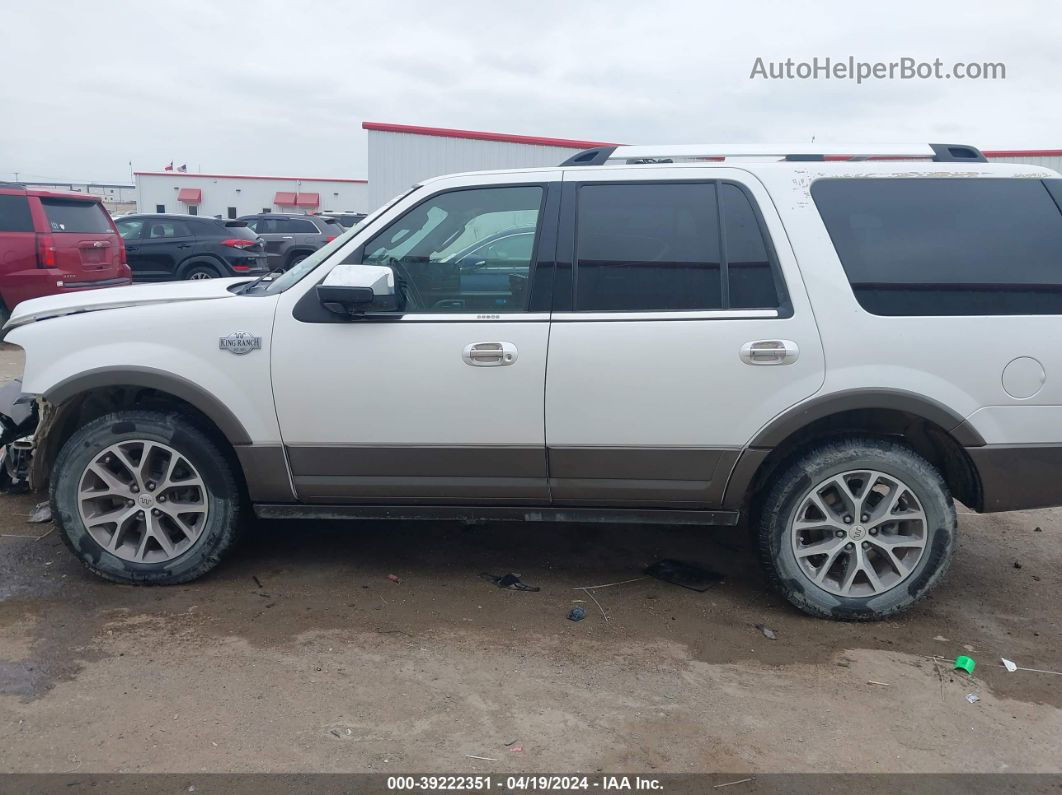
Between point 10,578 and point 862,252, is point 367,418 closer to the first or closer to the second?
point 10,578

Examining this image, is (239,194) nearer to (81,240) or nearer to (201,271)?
(201,271)

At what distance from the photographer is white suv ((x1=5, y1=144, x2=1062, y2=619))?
3.66 m

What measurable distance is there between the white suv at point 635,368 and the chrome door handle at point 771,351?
0.01 meters

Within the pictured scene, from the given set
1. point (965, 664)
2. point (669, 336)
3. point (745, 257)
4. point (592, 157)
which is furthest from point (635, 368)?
point (965, 664)

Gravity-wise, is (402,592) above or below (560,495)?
below

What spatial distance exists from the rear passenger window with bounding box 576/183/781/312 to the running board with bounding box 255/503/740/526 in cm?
92

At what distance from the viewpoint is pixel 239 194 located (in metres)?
49.8

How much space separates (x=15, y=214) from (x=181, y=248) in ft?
15.3

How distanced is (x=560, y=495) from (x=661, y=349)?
80cm

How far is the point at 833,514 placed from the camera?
12.6ft

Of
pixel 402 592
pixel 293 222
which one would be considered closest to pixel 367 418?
pixel 402 592

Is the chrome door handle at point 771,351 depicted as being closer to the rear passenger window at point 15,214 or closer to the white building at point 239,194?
the rear passenger window at point 15,214

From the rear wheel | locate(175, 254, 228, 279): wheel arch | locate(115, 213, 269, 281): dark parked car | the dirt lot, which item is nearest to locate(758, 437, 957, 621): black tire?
the dirt lot

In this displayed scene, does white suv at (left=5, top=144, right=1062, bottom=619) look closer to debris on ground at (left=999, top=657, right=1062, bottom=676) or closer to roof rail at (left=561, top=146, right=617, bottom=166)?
roof rail at (left=561, top=146, right=617, bottom=166)
